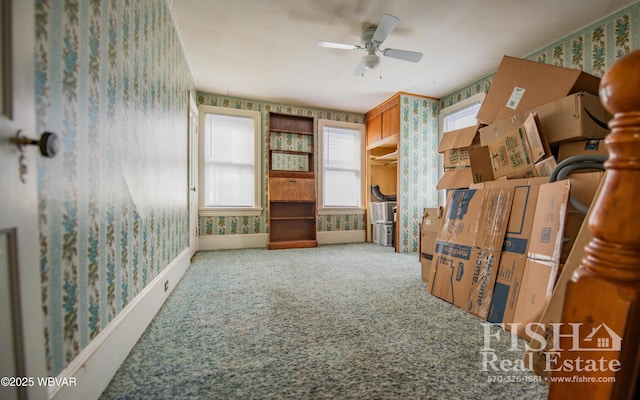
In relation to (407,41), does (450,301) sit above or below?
below

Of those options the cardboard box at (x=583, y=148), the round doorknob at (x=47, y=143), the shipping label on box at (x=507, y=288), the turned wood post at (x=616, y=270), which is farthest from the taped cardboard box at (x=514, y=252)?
the round doorknob at (x=47, y=143)

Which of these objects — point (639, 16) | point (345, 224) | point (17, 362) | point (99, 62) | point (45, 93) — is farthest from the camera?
point (345, 224)

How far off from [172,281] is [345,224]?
312cm

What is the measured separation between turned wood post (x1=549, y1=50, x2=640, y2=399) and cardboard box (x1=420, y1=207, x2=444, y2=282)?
1901 millimetres

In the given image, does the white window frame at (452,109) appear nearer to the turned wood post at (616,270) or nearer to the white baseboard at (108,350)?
the turned wood post at (616,270)

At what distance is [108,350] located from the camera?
108 centimetres

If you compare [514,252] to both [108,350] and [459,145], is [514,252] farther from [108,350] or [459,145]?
[108,350]

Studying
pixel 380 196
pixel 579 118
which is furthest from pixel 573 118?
pixel 380 196

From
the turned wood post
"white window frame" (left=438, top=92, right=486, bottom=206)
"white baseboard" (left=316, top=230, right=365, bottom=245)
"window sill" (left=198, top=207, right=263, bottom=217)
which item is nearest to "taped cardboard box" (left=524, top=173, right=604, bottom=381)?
the turned wood post

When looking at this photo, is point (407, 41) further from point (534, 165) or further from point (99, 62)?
point (99, 62)

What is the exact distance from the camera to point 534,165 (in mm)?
1682

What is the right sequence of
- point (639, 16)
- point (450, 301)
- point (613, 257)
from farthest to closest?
point (639, 16)
point (450, 301)
point (613, 257)

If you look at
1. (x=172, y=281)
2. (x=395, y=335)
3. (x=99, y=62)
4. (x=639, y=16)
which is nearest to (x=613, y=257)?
(x=395, y=335)

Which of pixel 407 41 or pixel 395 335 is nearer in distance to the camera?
pixel 395 335
